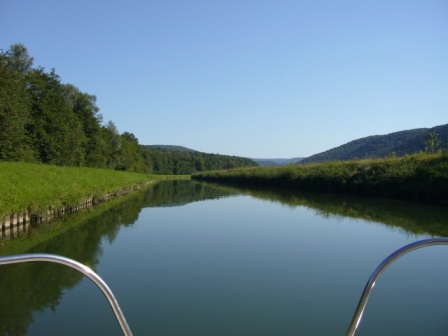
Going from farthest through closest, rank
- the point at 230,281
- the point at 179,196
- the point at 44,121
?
the point at 44,121
the point at 179,196
the point at 230,281

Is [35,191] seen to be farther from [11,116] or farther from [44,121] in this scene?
[44,121]

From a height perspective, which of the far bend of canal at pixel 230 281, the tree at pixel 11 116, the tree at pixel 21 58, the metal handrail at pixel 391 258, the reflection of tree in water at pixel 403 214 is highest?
the tree at pixel 21 58

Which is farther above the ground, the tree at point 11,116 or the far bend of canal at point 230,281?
the tree at point 11,116

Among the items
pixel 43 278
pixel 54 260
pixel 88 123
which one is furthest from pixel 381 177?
pixel 88 123

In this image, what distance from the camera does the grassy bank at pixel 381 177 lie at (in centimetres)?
1548

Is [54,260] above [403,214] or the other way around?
above

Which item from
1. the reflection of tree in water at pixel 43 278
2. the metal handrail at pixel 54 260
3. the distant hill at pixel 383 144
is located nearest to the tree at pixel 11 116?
the reflection of tree in water at pixel 43 278

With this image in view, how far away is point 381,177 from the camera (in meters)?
18.8

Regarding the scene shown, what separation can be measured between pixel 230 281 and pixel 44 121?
78.7 ft

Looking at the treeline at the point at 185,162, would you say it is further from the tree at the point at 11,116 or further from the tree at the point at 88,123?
the tree at the point at 11,116

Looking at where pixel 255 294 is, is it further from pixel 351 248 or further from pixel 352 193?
pixel 352 193

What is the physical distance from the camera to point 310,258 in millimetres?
7059

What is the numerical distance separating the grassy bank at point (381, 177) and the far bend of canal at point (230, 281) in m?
5.61

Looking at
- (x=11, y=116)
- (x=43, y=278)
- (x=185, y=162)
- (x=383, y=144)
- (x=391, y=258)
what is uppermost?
(x=383, y=144)
